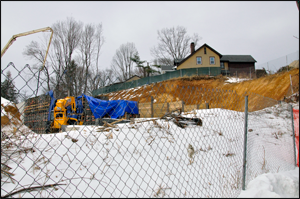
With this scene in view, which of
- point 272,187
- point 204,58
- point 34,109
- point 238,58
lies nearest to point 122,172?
point 34,109

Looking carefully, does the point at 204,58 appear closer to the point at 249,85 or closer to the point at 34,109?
the point at 249,85

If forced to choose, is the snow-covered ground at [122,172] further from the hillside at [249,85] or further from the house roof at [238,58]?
the house roof at [238,58]

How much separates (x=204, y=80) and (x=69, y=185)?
2594cm

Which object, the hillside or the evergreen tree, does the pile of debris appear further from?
the evergreen tree

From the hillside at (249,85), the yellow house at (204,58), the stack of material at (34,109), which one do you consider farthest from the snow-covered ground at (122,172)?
the yellow house at (204,58)

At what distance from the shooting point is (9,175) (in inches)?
86.8

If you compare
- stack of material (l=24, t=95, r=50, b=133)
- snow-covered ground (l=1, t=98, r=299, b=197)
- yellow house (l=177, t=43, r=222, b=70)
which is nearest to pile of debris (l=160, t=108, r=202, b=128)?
snow-covered ground (l=1, t=98, r=299, b=197)

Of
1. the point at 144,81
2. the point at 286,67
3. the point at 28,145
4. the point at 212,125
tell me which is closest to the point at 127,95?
the point at 144,81

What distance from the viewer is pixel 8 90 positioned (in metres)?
1.32

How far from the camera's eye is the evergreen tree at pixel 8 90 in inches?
50.2

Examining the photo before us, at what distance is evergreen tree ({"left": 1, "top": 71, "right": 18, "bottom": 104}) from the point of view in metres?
1.28

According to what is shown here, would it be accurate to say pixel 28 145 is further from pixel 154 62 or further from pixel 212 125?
pixel 154 62

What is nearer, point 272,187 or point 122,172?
point 272,187

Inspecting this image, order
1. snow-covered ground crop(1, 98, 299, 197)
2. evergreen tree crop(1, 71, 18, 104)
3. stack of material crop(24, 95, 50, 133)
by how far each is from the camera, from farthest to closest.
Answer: snow-covered ground crop(1, 98, 299, 197), stack of material crop(24, 95, 50, 133), evergreen tree crop(1, 71, 18, 104)
